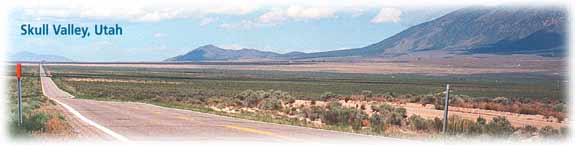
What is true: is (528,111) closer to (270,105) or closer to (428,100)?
(428,100)

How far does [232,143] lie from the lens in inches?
452

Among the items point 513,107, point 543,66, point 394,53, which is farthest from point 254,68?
point 513,107

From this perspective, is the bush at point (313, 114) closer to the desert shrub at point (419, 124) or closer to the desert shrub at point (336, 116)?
the desert shrub at point (336, 116)

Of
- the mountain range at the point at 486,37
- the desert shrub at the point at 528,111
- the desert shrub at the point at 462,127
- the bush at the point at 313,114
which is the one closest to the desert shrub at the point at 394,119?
the bush at the point at 313,114

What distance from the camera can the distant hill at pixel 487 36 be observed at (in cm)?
16512

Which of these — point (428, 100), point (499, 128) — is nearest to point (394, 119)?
Answer: point (499, 128)

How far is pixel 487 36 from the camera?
184875 mm

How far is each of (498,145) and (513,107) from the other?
2496 cm

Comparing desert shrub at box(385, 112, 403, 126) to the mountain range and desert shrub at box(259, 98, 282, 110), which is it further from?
the mountain range

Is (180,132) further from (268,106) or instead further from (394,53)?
(394,53)

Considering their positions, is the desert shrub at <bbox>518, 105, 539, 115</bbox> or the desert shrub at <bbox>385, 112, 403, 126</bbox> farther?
the desert shrub at <bbox>518, 105, 539, 115</bbox>

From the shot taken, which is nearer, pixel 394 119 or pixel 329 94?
pixel 394 119

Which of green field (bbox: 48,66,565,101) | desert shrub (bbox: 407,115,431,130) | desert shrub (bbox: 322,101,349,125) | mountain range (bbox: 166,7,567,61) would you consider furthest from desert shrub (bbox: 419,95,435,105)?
mountain range (bbox: 166,7,567,61)

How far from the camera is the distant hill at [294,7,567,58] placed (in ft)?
542
